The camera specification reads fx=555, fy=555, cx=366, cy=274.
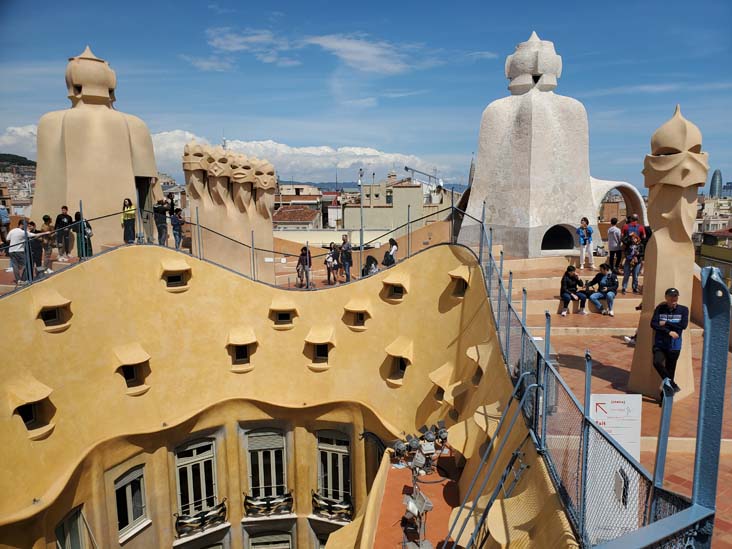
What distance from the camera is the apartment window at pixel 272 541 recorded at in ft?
64.7

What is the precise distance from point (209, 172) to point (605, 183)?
16725mm

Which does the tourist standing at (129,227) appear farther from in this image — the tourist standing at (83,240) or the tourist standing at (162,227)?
the tourist standing at (83,240)

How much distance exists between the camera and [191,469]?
1830 centimetres

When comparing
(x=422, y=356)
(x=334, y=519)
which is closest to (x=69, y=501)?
(x=334, y=519)

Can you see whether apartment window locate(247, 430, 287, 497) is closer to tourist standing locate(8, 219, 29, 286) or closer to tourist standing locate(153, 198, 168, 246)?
tourist standing locate(153, 198, 168, 246)

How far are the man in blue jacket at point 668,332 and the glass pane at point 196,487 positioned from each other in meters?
14.7

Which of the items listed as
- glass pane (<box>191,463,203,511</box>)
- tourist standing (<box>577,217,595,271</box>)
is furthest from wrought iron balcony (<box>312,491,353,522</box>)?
tourist standing (<box>577,217,595,271</box>)

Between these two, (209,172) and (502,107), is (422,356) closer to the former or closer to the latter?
(209,172)

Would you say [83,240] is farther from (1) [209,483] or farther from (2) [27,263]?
(1) [209,483]

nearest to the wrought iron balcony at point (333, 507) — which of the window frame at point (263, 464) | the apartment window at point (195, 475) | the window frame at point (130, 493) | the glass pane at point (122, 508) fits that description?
the window frame at point (263, 464)

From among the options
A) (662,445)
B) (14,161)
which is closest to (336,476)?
(662,445)

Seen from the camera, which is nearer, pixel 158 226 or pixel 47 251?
pixel 47 251

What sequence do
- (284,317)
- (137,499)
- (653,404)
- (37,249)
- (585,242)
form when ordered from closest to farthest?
(653,404)
(37,249)
(137,499)
(284,317)
(585,242)

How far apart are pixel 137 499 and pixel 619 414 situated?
50.4 ft
